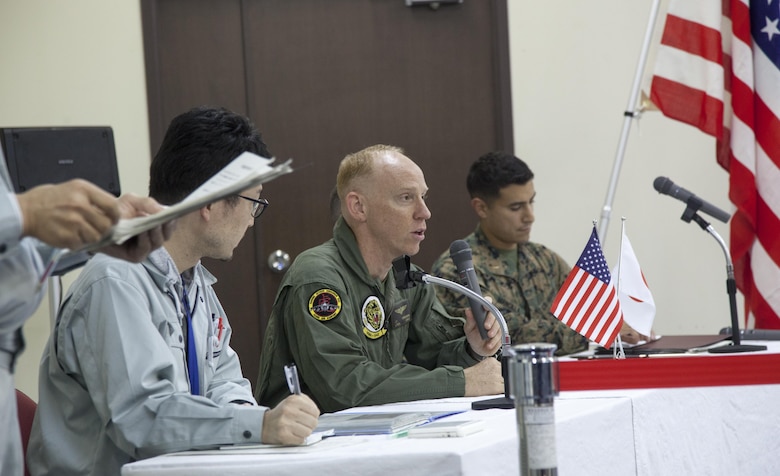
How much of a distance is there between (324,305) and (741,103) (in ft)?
7.87

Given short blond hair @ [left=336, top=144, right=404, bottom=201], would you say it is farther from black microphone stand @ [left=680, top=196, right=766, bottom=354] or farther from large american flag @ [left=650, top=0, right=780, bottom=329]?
large american flag @ [left=650, top=0, right=780, bottom=329]

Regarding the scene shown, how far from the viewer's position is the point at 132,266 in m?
1.93

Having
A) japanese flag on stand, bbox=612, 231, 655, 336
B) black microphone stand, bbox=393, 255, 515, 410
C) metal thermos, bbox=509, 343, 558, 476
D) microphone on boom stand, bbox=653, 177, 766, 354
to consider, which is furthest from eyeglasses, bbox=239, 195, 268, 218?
microphone on boom stand, bbox=653, 177, 766, 354

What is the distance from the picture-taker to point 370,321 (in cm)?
280

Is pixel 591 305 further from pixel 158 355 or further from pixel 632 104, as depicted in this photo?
pixel 632 104

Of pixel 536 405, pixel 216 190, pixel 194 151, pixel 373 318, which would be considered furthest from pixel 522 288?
pixel 216 190

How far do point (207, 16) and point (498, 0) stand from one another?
52.0 inches

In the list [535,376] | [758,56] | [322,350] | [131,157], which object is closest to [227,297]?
[131,157]

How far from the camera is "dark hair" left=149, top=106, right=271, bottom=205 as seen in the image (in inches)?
83.7

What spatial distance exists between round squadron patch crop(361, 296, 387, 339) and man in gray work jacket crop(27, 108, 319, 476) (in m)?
0.62

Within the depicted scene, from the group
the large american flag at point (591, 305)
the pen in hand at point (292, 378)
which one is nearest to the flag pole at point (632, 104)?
the large american flag at point (591, 305)

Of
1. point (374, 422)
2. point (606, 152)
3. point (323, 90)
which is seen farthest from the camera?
point (606, 152)

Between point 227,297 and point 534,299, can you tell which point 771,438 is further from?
point 227,297

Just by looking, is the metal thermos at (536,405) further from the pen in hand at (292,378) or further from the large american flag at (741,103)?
the large american flag at (741,103)
